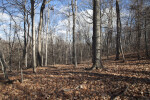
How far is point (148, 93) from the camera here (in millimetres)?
3008

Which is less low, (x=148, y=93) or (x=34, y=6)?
(x=34, y=6)

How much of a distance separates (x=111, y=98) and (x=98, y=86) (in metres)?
0.88

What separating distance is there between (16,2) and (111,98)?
7.57 metres

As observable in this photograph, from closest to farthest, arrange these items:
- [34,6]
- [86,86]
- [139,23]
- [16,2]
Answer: [86,86] → [16,2] → [34,6] → [139,23]

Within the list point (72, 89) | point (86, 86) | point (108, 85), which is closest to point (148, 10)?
point (108, 85)

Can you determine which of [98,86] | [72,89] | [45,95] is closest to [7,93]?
[45,95]

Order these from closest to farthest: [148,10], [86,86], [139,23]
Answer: [86,86] < [148,10] < [139,23]

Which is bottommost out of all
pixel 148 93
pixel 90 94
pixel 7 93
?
pixel 7 93

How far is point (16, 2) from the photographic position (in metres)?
6.45

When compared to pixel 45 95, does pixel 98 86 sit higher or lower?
higher

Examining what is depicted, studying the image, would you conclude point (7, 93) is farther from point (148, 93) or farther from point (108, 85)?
point (148, 93)

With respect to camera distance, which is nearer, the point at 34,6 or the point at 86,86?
the point at 86,86

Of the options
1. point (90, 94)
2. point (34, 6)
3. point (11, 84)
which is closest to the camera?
point (90, 94)

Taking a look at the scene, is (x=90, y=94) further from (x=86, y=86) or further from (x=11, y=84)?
(x=11, y=84)
